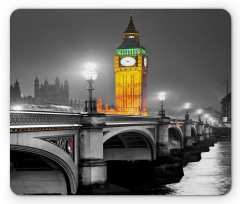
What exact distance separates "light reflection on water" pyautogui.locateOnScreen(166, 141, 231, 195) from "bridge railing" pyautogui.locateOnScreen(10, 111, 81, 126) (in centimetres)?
732

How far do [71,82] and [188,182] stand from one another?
1165cm

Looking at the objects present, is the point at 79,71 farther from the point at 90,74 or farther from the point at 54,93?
the point at 54,93

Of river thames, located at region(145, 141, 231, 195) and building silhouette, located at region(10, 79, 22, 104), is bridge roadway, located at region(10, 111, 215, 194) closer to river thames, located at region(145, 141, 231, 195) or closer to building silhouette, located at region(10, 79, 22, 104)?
building silhouette, located at region(10, 79, 22, 104)

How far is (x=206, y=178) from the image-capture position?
24.8m

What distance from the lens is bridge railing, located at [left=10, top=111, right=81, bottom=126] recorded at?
858 cm

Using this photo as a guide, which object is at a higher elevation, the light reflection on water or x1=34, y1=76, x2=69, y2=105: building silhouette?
x1=34, y1=76, x2=69, y2=105: building silhouette

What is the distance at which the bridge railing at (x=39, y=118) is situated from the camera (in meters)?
8.58

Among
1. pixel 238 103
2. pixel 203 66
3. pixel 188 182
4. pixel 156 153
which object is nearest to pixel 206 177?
pixel 188 182

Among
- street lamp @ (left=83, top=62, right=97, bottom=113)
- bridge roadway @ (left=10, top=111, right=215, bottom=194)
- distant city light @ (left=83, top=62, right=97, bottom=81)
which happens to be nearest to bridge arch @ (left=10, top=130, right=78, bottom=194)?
bridge roadway @ (left=10, top=111, right=215, bottom=194)

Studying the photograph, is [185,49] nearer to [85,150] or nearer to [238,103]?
[238,103]

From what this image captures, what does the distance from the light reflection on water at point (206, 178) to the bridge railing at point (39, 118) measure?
7.32 meters

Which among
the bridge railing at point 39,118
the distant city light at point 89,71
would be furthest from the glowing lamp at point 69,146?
the distant city light at point 89,71

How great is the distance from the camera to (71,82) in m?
14.1

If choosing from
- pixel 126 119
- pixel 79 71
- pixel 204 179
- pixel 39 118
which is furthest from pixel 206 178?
pixel 39 118
